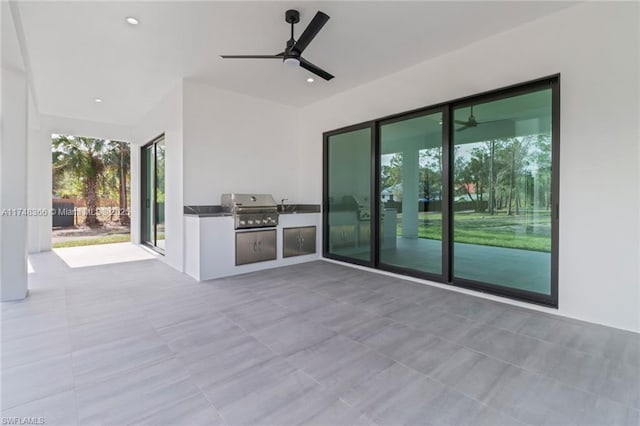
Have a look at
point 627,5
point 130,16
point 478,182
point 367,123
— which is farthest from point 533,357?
point 130,16

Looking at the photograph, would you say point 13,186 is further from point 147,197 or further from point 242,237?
point 147,197

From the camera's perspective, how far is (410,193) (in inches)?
169

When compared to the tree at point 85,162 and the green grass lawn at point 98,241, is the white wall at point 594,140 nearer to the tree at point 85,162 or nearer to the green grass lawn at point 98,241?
the green grass lawn at point 98,241

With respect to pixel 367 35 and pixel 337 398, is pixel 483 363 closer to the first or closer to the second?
pixel 337 398

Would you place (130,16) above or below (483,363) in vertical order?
above

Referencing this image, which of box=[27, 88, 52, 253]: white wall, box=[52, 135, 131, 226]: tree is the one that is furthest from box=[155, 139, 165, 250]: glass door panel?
box=[52, 135, 131, 226]: tree

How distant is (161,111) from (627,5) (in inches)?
242

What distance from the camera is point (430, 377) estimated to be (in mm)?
1892

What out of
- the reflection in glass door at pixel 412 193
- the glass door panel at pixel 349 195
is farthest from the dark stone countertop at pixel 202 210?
the reflection in glass door at pixel 412 193

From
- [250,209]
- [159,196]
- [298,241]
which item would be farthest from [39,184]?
[298,241]

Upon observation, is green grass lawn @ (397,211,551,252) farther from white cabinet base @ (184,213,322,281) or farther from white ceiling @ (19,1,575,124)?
white cabinet base @ (184,213,322,281)

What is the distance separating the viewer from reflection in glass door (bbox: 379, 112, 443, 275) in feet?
12.9

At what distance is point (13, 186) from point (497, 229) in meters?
5.50

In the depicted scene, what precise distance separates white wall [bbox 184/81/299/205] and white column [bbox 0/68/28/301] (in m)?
1.76
